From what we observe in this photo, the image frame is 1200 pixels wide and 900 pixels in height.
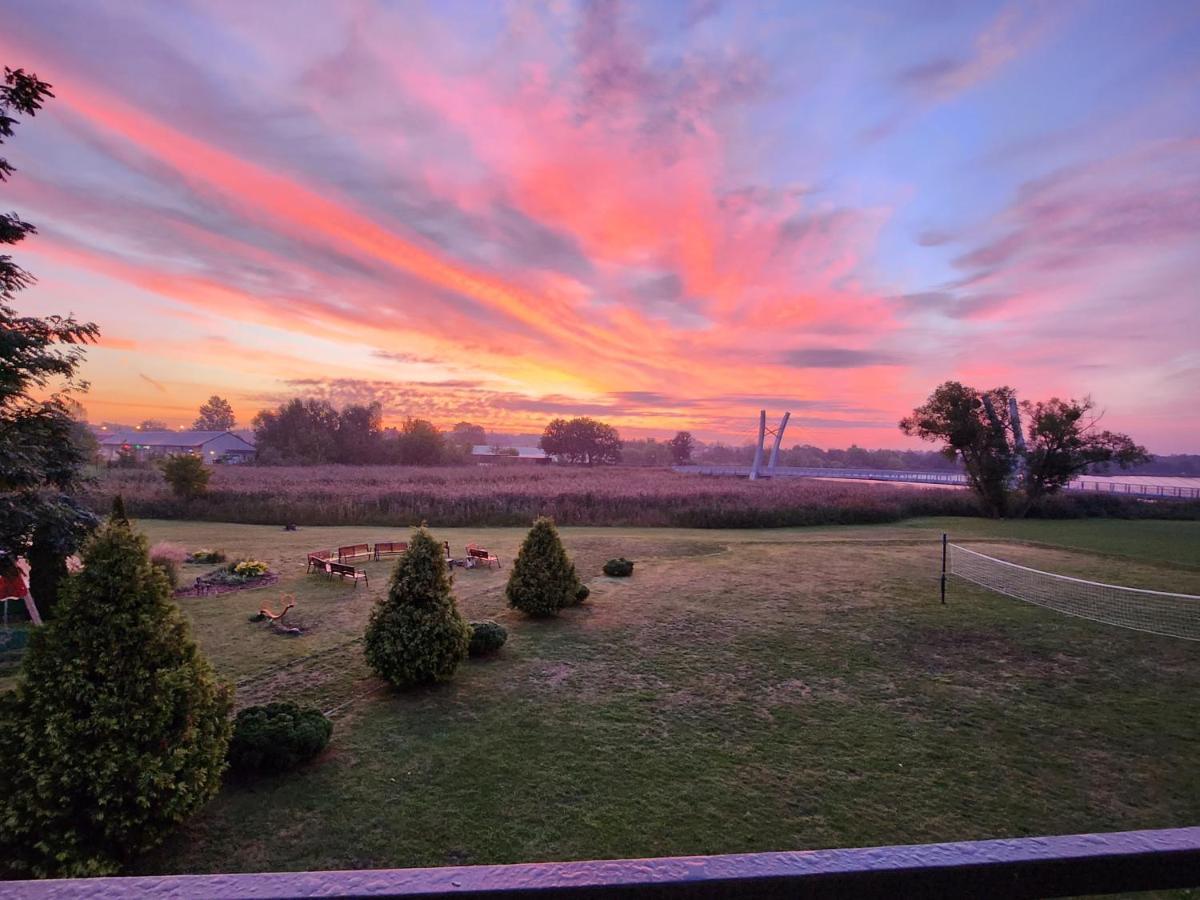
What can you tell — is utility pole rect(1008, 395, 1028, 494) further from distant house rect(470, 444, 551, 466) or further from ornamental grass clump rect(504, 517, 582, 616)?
distant house rect(470, 444, 551, 466)

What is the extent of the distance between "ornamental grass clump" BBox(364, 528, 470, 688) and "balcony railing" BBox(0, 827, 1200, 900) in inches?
331

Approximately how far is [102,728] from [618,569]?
573 inches

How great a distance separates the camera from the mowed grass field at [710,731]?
6.22 meters

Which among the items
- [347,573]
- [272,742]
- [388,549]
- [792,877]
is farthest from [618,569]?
[792,877]

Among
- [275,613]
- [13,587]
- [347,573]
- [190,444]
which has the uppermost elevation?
[190,444]

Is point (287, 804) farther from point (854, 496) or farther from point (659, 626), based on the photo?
point (854, 496)

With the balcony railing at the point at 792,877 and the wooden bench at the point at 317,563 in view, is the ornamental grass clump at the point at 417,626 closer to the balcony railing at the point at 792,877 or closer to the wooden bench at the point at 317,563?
the balcony railing at the point at 792,877

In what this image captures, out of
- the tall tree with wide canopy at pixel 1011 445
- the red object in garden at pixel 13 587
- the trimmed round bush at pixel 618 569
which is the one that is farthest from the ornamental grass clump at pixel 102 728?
the tall tree with wide canopy at pixel 1011 445

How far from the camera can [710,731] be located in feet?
27.9

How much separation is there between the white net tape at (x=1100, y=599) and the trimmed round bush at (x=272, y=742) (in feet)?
50.7

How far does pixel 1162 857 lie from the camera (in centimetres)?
180

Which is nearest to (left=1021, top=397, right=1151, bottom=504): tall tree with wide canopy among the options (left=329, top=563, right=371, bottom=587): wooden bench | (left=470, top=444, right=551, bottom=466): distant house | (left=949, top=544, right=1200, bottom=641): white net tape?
(left=949, top=544, right=1200, bottom=641): white net tape

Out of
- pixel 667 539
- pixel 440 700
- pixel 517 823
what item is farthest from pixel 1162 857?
pixel 667 539

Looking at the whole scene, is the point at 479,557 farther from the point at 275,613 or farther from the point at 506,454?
the point at 506,454
